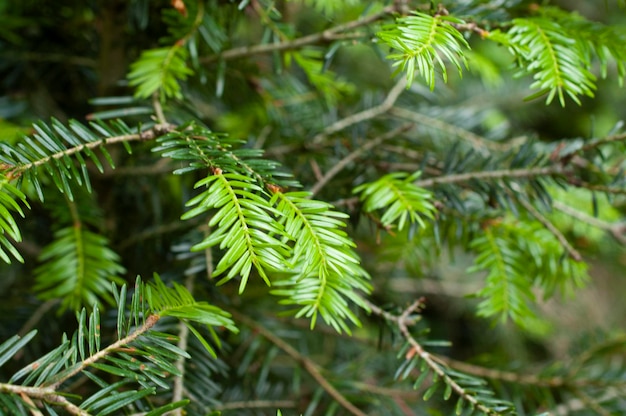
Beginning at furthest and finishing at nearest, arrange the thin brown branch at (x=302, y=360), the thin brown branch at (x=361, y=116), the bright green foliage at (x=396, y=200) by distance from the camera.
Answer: the thin brown branch at (x=361, y=116), the thin brown branch at (x=302, y=360), the bright green foliage at (x=396, y=200)

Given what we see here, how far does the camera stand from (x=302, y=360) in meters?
0.61

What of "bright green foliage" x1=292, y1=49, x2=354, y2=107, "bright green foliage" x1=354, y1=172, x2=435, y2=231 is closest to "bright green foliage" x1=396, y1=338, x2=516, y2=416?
"bright green foliage" x1=354, y1=172, x2=435, y2=231

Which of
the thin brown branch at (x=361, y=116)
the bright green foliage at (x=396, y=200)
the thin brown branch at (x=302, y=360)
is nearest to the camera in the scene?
the bright green foliage at (x=396, y=200)

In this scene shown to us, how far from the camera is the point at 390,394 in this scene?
651 mm

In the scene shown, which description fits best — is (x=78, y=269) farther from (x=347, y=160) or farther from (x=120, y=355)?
(x=347, y=160)

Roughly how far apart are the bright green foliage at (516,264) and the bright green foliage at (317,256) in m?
0.18

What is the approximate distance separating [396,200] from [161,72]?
0.87ft

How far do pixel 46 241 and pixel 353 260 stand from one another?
465 millimetres

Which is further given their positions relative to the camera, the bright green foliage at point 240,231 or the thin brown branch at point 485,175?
the thin brown branch at point 485,175

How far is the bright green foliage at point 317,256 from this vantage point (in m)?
0.38

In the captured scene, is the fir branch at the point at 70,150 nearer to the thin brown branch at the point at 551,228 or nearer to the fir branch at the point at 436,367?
the fir branch at the point at 436,367

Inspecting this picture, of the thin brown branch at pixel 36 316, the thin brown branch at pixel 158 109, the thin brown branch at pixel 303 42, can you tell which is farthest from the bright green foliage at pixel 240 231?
the thin brown branch at pixel 36 316

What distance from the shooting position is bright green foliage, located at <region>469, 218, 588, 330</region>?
21.0 inches

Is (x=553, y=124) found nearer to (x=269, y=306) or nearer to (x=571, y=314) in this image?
(x=571, y=314)
